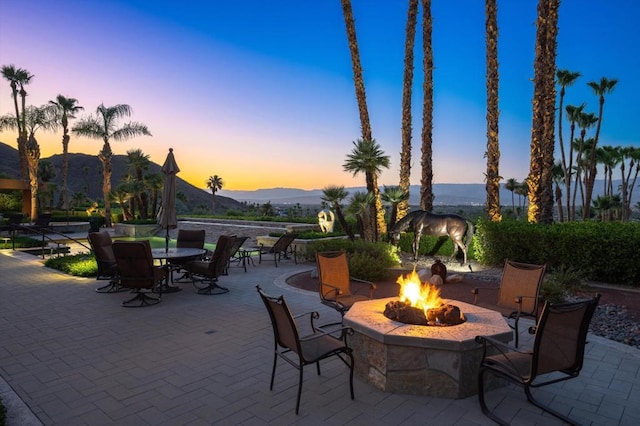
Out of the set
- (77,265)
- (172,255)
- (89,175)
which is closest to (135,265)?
(172,255)

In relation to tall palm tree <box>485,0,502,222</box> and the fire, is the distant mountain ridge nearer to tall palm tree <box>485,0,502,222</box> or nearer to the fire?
tall palm tree <box>485,0,502,222</box>

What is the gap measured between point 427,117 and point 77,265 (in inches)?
576

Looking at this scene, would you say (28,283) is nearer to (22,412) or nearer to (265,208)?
(22,412)

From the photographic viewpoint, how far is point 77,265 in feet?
35.4

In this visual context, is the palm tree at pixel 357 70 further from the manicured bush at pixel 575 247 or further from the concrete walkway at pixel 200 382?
the concrete walkway at pixel 200 382

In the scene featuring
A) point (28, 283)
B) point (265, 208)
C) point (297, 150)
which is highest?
point (297, 150)

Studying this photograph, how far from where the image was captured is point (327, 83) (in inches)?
982

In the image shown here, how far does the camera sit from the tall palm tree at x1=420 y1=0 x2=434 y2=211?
16984 millimetres

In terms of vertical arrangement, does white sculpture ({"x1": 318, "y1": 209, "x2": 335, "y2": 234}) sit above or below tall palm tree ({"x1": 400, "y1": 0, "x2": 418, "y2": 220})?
below

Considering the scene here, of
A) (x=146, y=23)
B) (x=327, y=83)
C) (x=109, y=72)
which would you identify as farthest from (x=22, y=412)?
(x=327, y=83)

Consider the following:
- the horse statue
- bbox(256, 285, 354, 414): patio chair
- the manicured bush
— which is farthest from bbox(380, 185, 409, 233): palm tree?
bbox(256, 285, 354, 414): patio chair

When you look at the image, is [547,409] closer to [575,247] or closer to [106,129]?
[575,247]

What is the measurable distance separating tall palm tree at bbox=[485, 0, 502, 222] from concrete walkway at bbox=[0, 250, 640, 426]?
9531mm

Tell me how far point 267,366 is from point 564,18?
50.7ft
